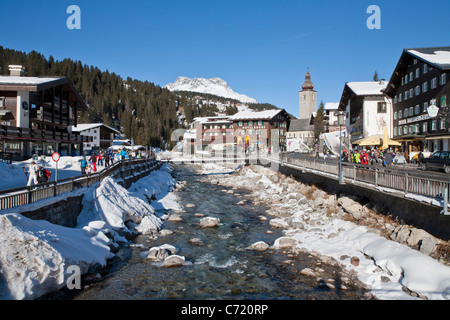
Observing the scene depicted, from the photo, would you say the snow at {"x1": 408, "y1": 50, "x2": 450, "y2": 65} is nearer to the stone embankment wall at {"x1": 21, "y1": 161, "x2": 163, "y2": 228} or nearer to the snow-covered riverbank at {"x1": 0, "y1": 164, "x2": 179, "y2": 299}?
the snow-covered riverbank at {"x1": 0, "y1": 164, "x2": 179, "y2": 299}

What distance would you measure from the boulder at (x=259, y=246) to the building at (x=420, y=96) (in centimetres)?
2766

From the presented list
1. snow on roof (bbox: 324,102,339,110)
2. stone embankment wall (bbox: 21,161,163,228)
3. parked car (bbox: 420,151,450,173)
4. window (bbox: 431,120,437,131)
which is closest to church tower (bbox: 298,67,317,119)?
snow on roof (bbox: 324,102,339,110)

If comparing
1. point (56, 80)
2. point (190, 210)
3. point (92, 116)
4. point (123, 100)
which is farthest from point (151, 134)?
point (190, 210)

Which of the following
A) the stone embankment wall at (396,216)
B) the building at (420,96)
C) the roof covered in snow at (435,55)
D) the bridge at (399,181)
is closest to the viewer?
the bridge at (399,181)

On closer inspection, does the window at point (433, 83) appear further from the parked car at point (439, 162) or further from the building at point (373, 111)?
the parked car at point (439, 162)

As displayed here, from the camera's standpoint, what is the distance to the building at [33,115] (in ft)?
99.9

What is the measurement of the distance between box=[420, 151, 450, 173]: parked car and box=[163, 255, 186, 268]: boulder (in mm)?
20303

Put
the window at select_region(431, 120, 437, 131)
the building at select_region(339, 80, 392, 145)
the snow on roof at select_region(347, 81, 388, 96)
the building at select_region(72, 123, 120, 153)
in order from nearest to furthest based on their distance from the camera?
the window at select_region(431, 120, 437, 131) → the building at select_region(339, 80, 392, 145) → the snow on roof at select_region(347, 81, 388, 96) → the building at select_region(72, 123, 120, 153)

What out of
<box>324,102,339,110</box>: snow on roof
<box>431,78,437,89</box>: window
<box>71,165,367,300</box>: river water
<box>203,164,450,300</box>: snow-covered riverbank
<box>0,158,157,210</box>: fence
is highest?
<box>324,102,339,110</box>: snow on roof

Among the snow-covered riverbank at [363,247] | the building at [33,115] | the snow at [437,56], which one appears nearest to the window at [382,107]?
the snow at [437,56]

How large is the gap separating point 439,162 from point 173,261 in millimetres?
21617

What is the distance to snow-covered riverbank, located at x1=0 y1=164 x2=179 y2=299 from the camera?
29.9 feet

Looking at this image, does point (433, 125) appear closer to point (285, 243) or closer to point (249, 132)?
point (285, 243)

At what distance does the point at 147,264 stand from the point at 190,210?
39.1 feet
